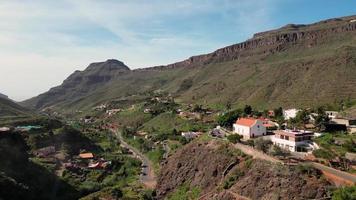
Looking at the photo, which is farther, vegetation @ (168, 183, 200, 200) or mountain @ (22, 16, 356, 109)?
mountain @ (22, 16, 356, 109)

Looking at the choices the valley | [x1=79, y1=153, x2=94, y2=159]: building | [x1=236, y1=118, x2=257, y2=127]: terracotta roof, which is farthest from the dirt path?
[x1=79, y1=153, x2=94, y2=159]: building

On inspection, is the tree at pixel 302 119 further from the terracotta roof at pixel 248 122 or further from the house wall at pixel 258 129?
the terracotta roof at pixel 248 122

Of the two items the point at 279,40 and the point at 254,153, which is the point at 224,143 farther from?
the point at 279,40

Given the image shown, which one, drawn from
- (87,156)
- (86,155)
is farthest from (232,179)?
(86,155)

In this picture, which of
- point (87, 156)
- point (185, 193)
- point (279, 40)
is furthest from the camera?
point (279, 40)

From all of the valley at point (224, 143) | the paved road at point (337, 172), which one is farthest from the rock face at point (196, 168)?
the paved road at point (337, 172)

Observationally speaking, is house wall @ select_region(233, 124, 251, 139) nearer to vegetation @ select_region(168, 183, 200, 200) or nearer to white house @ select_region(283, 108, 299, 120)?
vegetation @ select_region(168, 183, 200, 200)

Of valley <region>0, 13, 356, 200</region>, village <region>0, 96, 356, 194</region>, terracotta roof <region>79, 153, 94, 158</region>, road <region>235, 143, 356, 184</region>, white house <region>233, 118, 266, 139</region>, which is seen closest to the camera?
road <region>235, 143, 356, 184</region>

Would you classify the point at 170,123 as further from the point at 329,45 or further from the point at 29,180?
the point at 329,45

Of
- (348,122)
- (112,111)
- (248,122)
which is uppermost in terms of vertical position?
(248,122)

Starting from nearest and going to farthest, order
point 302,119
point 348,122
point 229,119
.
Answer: point 348,122 → point 302,119 → point 229,119
